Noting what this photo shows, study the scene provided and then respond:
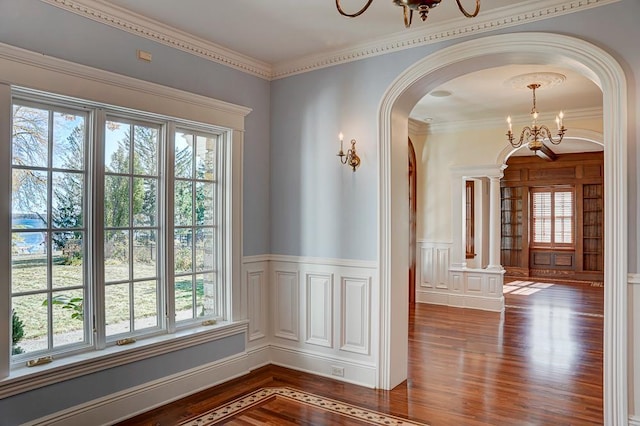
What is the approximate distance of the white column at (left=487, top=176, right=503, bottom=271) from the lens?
764 centimetres

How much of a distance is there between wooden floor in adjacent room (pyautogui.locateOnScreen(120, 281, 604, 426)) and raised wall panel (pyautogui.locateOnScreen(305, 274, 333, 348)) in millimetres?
371

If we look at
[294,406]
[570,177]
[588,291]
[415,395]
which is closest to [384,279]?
[415,395]

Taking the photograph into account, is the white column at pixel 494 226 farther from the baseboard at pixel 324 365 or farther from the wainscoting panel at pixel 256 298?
the wainscoting panel at pixel 256 298

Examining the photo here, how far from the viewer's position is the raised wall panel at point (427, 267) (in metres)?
8.00

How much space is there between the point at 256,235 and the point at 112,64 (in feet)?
6.71

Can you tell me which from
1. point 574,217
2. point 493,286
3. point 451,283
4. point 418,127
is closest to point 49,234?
point 418,127

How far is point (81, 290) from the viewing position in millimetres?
3332

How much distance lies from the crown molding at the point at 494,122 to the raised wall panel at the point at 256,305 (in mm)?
4610

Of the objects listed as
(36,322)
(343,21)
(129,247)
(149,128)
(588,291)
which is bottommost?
(588,291)

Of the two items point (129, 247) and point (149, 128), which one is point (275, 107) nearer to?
point (149, 128)

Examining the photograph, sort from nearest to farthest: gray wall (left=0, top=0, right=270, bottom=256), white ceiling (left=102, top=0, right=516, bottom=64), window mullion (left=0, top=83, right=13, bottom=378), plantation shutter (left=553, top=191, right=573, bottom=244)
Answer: window mullion (left=0, top=83, right=13, bottom=378) → gray wall (left=0, top=0, right=270, bottom=256) → white ceiling (left=102, top=0, right=516, bottom=64) → plantation shutter (left=553, top=191, right=573, bottom=244)

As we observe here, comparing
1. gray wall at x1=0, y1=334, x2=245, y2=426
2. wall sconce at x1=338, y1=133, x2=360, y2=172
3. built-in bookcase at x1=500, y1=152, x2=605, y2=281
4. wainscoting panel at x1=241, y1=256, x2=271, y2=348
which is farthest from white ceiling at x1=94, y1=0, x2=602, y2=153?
built-in bookcase at x1=500, y1=152, x2=605, y2=281

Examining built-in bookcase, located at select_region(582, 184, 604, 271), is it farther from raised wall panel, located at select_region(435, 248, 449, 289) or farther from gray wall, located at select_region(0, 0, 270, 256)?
gray wall, located at select_region(0, 0, 270, 256)

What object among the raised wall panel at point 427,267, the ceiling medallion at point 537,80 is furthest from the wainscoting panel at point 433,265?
the ceiling medallion at point 537,80
